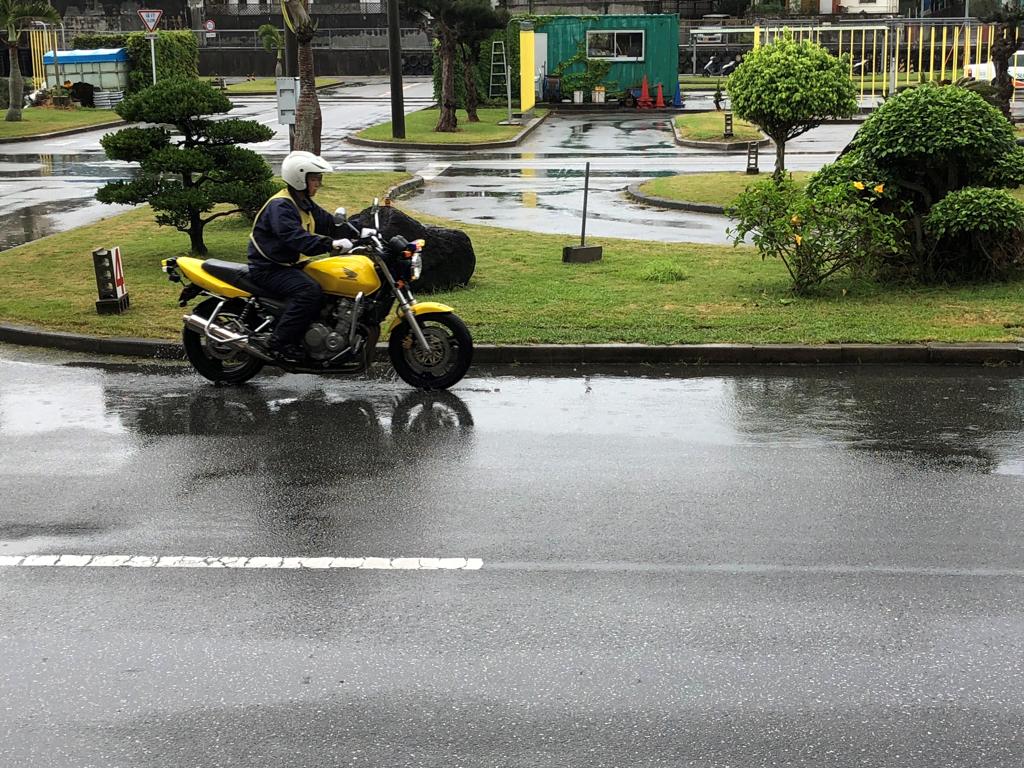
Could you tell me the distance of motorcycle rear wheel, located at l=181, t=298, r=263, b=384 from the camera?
9.35 meters

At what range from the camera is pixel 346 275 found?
9000mm

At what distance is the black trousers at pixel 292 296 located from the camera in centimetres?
892

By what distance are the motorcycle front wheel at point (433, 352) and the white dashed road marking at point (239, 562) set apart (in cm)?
333

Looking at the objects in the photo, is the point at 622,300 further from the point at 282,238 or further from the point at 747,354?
the point at 282,238

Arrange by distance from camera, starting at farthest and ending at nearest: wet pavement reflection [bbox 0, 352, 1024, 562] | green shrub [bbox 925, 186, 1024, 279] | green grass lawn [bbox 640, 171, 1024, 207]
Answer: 1. green grass lawn [bbox 640, 171, 1024, 207]
2. green shrub [bbox 925, 186, 1024, 279]
3. wet pavement reflection [bbox 0, 352, 1024, 562]

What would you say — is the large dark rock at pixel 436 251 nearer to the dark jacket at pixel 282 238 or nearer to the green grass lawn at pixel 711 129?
the dark jacket at pixel 282 238

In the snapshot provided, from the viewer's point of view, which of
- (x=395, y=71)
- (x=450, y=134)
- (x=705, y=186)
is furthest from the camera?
(x=450, y=134)

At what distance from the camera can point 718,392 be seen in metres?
9.24

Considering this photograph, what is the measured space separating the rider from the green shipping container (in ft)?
130

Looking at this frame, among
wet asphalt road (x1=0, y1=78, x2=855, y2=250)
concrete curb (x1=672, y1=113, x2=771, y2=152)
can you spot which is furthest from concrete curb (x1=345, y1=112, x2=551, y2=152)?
concrete curb (x1=672, y1=113, x2=771, y2=152)

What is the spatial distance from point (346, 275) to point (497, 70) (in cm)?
3941

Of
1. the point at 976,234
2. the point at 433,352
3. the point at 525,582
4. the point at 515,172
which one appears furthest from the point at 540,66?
the point at 525,582

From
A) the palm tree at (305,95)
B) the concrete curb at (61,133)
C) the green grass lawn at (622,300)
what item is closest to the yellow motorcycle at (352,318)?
the green grass lawn at (622,300)

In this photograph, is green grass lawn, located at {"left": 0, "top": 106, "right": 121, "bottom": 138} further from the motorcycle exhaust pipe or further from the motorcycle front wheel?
the motorcycle front wheel
